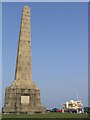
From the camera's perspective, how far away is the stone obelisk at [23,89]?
2194cm

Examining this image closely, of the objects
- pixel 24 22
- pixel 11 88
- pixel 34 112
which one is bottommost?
pixel 34 112

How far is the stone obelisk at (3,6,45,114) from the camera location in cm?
2194

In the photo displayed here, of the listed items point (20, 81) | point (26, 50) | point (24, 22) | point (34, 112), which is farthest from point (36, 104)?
point (24, 22)

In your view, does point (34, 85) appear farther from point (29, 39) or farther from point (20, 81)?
point (29, 39)

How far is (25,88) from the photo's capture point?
73.3ft

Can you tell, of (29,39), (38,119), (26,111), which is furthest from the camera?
(29,39)

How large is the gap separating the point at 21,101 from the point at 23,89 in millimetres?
939

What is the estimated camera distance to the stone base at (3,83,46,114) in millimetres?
21859

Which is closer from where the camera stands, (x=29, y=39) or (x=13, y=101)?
(x=13, y=101)

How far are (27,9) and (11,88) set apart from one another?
6999mm

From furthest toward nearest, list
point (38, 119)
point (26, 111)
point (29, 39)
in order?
point (29, 39), point (26, 111), point (38, 119)

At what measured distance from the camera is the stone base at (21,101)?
21.9 meters

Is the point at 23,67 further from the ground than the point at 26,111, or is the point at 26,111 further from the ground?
the point at 23,67

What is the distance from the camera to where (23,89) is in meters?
22.3
